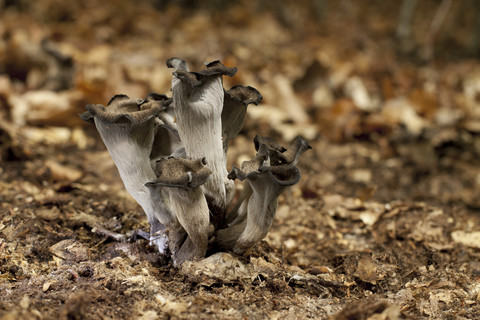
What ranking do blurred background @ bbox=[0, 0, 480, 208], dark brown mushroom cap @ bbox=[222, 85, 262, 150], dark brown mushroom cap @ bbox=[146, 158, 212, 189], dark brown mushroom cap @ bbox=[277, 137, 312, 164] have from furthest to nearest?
blurred background @ bbox=[0, 0, 480, 208]
dark brown mushroom cap @ bbox=[222, 85, 262, 150]
dark brown mushroom cap @ bbox=[277, 137, 312, 164]
dark brown mushroom cap @ bbox=[146, 158, 212, 189]

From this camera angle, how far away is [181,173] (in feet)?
6.18

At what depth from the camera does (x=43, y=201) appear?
2.82 meters

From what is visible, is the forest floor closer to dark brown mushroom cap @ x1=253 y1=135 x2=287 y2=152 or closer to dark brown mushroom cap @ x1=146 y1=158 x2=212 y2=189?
dark brown mushroom cap @ x1=146 y1=158 x2=212 y2=189

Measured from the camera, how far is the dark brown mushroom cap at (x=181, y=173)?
5.93 feet

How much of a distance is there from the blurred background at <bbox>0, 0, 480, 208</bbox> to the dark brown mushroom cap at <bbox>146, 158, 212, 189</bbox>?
2.07 metres

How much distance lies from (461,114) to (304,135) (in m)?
2.64

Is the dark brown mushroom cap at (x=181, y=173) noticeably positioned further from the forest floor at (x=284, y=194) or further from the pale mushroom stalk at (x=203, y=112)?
the forest floor at (x=284, y=194)

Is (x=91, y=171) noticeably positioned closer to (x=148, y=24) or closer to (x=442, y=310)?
(x=442, y=310)

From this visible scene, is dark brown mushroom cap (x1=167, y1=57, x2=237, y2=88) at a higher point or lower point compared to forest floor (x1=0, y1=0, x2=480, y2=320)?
higher

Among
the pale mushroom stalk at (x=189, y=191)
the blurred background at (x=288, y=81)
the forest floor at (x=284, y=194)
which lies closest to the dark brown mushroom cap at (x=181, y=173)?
the pale mushroom stalk at (x=189, y=191)

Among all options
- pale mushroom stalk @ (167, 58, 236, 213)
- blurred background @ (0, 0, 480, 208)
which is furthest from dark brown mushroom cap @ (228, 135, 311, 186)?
blurred background @ (0, 0, 480, 208)

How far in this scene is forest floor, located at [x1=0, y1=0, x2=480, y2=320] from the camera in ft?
6.70

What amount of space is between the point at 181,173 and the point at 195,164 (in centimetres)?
11

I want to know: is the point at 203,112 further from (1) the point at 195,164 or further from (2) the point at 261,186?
(2) the point at 261,186
